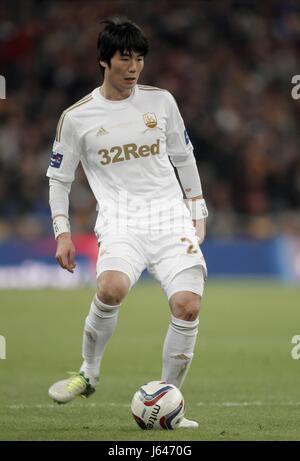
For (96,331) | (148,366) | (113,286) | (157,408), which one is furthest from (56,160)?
(148,366)

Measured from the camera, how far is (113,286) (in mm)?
6363

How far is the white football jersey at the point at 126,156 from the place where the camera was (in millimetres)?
6695

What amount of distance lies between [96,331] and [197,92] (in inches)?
610

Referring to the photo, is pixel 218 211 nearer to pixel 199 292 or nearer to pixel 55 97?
pixel 55 97

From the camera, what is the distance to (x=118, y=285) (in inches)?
250

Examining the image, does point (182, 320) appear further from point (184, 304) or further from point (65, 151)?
point (65, 151)

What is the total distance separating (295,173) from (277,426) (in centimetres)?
1449

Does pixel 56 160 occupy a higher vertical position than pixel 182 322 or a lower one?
higher

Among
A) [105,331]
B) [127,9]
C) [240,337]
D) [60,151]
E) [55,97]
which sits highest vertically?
[127,9]

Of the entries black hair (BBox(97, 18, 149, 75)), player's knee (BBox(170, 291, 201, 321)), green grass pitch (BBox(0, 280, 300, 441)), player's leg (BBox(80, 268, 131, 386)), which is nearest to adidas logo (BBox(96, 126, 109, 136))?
black hair (BBox(97, 18, 149, 75))

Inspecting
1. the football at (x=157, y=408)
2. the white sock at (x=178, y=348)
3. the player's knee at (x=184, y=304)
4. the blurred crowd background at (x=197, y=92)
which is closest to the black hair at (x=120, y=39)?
the player's knee at (x=184, y=304)

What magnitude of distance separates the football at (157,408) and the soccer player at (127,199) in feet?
0.63

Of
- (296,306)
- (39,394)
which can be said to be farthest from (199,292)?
(296,306)

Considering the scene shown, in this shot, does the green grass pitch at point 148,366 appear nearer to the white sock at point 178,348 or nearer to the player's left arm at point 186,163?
the white sock at point 178,348
